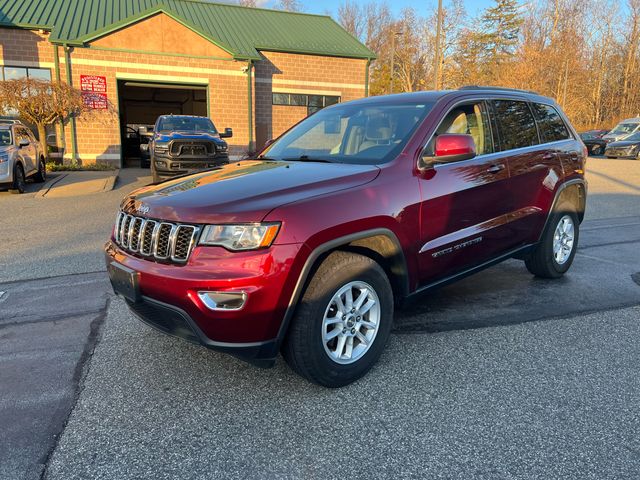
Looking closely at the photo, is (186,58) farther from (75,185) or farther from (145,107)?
(145,107)

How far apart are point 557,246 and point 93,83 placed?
61.8ft

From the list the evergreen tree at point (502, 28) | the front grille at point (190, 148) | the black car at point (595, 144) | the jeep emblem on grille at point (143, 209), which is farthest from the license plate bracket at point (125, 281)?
the evergreen tree at point (502, 28)

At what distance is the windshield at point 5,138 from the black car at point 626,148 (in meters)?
25.8

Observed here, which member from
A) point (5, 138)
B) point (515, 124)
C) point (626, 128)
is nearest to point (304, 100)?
point (5, 138)

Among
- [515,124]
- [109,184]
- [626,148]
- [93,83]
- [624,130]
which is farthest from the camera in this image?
[624,130]

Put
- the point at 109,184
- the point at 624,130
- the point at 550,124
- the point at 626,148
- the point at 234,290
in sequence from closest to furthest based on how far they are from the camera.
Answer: the point at 234,290 → the point at 550,124 → the point at 109,184 → the point at 626,148 → the point at 624,130

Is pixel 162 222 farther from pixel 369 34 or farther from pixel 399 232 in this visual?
pixel 369 34

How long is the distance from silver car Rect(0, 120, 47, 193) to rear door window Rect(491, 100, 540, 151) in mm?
11192

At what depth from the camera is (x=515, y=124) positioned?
455 cm

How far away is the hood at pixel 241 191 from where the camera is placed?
271cm

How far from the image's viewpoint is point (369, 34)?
60.0 m

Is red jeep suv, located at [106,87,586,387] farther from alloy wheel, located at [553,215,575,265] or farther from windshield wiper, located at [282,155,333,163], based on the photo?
alloy wheel, located at [553,215,575,265]

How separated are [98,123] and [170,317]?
750 inches

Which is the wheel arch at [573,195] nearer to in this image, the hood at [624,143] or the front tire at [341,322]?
the front tire at [341,322]
